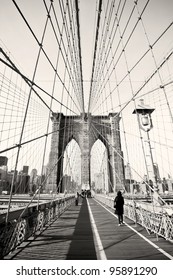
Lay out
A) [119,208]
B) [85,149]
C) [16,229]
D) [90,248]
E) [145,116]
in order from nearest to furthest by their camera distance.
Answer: [16,229]
[90,248]
[119,208]
[145,116]
[85,149]

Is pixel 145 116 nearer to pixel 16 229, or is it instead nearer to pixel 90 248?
pixel 90 248

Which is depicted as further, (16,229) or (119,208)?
(119,208)

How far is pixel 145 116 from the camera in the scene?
12.8 meters

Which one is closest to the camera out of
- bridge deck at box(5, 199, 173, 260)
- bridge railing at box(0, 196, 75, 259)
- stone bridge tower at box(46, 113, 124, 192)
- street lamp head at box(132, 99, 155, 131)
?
bridge railing at box(0, 196, 75, 259)

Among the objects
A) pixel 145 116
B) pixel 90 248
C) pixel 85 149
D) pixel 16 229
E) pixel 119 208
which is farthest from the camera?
pixel 85 149

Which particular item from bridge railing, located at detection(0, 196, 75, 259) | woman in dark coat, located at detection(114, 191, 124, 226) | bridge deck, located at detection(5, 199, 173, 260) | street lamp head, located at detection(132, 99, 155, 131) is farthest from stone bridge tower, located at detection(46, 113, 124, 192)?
bridge deck, located at detection(5, 199, 173, 260)

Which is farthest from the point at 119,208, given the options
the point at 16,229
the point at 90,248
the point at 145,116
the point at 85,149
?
the point at 85,149

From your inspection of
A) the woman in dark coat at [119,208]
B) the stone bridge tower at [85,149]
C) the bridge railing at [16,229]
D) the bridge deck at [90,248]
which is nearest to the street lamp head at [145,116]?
the woman in dark coat at [119,208]

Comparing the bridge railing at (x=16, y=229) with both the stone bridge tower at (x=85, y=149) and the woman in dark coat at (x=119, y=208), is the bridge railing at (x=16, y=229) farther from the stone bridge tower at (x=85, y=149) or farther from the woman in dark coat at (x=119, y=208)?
the stone bridge tower at (x=85, y=149)

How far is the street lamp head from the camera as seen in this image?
12309mm

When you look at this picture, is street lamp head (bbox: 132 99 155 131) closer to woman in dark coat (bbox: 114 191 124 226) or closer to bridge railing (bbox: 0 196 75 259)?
woman in dark coat (bbox: 114 191 124 226)
